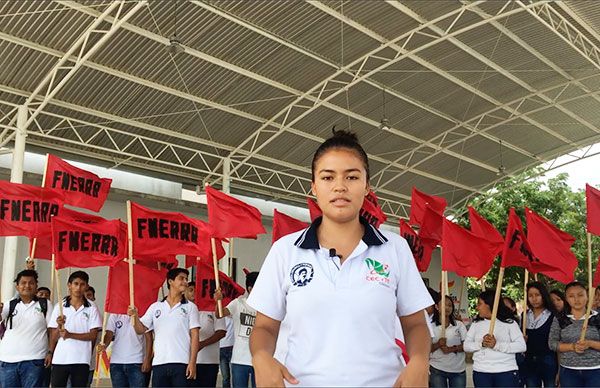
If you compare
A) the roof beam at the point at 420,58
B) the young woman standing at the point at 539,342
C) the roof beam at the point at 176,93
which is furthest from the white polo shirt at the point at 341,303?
the roof beam at the point at 176,93

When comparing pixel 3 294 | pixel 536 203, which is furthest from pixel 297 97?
pixel 536 203

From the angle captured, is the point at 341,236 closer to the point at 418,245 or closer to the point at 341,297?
→ the point at 341,297

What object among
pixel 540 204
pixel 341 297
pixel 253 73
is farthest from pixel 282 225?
pixel 540 204

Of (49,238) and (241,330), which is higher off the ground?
(49,238)

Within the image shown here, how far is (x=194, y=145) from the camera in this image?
16766mm

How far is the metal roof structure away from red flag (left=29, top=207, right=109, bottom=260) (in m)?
4.46

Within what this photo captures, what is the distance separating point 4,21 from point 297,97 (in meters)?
6.98

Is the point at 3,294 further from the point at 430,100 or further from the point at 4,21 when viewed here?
the point at 430,100

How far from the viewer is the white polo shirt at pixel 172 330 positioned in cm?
596

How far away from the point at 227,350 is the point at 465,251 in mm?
3374

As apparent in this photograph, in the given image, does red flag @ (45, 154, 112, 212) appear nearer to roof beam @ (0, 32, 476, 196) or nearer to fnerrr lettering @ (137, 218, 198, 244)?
fnerrr lettering @ (137, 218, 198, 244)

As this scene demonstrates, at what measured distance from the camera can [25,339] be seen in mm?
6172

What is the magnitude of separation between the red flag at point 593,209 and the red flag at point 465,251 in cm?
112

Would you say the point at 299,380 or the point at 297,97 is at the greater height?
the point at 297,97
